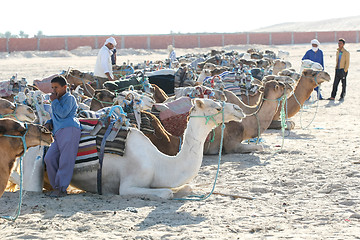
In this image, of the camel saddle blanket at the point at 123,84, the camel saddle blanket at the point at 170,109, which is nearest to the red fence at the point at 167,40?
the camel saddle blanket at the point at 123,84

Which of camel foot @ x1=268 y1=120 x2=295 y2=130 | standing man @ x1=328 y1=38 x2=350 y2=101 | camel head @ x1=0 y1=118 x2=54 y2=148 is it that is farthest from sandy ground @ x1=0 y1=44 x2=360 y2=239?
standing man @ x1=328 y1=38 x2=350 y2=101

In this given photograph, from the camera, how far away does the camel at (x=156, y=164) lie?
6387 mm

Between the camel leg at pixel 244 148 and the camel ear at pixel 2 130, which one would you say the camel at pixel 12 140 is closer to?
the camel ear at pixel 2 130

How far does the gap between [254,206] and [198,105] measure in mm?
1167

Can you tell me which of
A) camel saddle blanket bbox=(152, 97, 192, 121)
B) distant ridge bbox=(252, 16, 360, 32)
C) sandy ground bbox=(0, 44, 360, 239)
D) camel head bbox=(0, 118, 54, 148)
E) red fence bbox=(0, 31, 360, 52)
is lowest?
sandy ground bbox=(0, 44, 360, 239)

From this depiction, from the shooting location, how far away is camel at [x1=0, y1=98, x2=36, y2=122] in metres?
7.20

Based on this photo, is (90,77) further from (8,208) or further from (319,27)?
(319,27)

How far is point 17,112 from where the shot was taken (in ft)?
23.7

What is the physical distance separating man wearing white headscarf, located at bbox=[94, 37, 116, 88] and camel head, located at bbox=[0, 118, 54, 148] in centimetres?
689

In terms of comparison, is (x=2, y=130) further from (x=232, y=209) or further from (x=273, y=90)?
(x=273, y=90)

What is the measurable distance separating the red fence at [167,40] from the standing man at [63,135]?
134 feet

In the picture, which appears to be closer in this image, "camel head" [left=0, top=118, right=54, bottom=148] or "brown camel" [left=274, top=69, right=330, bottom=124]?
"camel head" [left=0, top=118, right=54, bottom=148]

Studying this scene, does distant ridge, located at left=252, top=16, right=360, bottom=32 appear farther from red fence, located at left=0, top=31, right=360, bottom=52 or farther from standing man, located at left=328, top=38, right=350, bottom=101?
standing man, located at left=328, top=38, right=350, bottom=101

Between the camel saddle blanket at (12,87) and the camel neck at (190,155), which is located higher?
the camel saddle blanket at (12,87)
